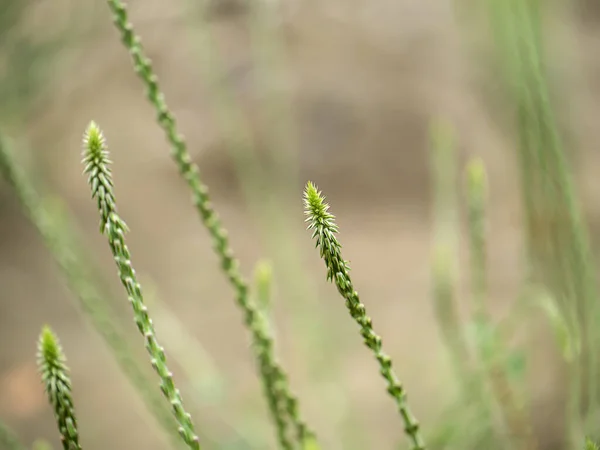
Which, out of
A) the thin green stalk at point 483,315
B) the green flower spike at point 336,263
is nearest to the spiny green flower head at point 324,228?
the green flower spike at point 336,263

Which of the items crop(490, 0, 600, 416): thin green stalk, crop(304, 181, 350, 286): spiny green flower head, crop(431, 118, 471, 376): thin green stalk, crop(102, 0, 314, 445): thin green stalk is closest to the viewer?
crop(304, 181, 350, 286): spiny green flower head

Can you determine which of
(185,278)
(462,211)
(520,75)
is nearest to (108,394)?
(185,278)

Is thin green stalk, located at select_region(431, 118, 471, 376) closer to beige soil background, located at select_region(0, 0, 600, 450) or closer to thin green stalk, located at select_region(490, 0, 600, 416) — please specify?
thin green stalk, located at select_region(490, 0, 600, 416)

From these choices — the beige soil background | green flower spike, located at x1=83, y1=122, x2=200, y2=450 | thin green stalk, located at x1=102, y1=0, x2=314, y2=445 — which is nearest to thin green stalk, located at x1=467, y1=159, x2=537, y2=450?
thin green stalk, located at x1=102, y1=0, x2=314, y2=445

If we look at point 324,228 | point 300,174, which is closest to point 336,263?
point 324,228

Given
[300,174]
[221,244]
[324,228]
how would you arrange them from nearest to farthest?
[324,228]
[221,244]
[300,174]

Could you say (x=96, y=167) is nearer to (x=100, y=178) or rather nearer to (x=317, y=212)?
(x=100, y=178)
